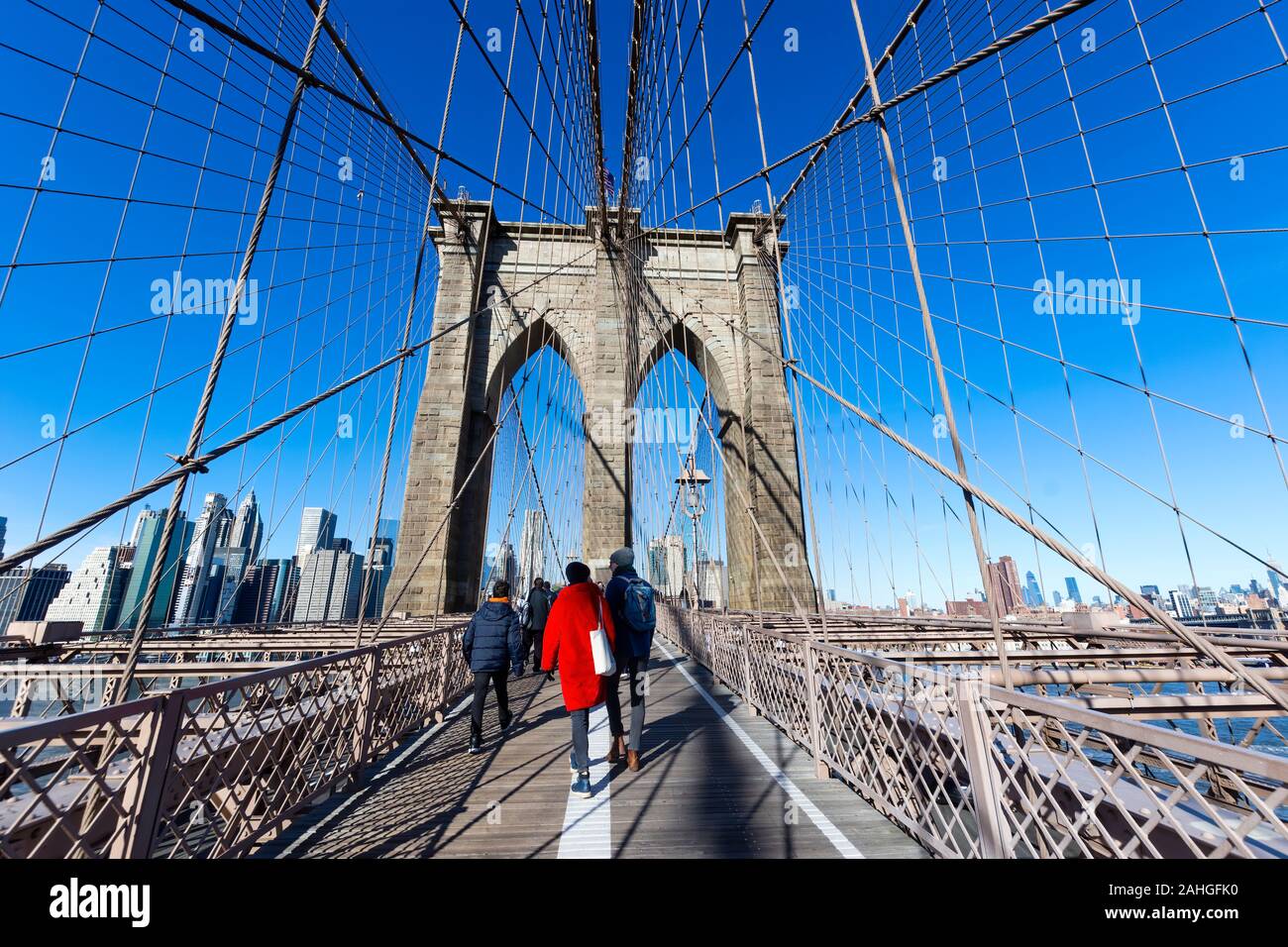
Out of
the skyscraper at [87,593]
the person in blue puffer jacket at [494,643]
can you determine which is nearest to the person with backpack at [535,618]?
the person in blue puffer jacket at [494,643]

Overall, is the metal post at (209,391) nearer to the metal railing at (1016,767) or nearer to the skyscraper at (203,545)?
the metal railing at (1016,767)

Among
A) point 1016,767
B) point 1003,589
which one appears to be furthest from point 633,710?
point 1003,589

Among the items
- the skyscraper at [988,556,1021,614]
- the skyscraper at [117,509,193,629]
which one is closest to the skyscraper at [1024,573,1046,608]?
the skyscraper at [988,556,1021,614]

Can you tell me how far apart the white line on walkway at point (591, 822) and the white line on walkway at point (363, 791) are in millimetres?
1204

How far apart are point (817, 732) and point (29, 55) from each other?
7352 millimetres

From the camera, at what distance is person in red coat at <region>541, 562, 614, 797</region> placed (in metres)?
2.91

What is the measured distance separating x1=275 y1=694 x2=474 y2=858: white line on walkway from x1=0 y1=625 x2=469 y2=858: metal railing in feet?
0.39

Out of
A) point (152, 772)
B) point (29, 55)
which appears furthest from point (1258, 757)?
point (29, 55)

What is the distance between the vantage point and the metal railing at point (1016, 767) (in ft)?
3.72

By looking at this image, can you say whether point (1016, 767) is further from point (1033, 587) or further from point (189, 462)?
point (1033, 587)

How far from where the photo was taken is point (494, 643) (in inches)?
158

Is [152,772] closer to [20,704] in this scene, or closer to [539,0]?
[20,704]

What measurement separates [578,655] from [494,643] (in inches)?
50.5

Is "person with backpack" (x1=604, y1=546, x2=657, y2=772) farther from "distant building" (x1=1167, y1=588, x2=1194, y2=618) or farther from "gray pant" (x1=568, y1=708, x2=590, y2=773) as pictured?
"distant building" (x1=1167, y1=588, x2=1194, y2=618)
